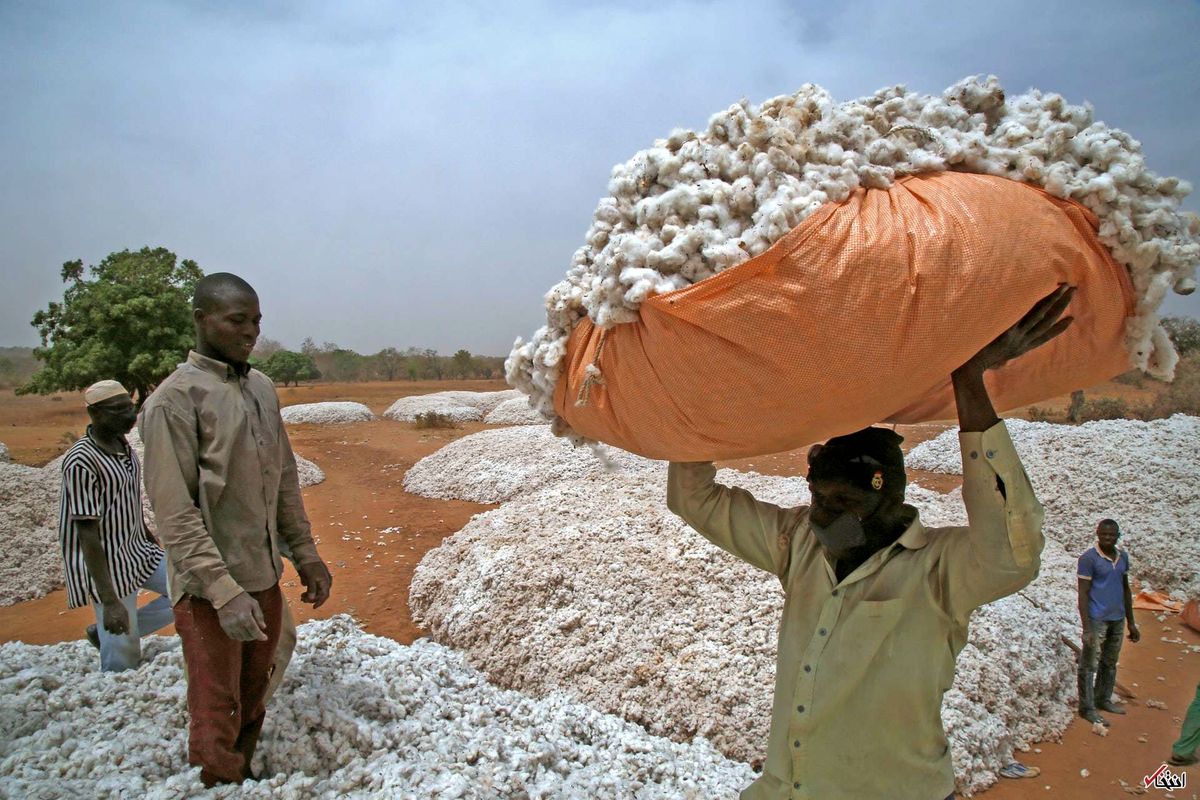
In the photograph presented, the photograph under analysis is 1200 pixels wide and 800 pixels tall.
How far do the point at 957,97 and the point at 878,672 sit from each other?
1.28 m

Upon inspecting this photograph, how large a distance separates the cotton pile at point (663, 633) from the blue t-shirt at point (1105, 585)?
363 mm

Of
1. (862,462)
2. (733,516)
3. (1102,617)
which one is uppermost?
(862,462)

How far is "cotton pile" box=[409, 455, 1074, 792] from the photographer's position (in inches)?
150

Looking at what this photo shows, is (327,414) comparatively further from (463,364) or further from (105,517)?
(463,364)

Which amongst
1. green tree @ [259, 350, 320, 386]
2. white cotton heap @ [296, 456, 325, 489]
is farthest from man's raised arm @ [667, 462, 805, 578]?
green tree @ [259, 350, 320, 386]

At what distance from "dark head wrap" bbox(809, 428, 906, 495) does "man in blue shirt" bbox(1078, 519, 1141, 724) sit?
4238mm

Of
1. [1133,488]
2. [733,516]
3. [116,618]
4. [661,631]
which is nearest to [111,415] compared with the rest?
[116,618]

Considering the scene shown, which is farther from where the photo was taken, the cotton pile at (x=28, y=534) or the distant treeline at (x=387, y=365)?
the distant treeline at (x=387, y=365)

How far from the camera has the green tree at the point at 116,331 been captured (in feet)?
51.0

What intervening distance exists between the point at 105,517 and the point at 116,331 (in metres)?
15.1

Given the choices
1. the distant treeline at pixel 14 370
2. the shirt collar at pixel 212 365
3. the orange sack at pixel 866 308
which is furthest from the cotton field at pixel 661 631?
the distant treeline at pixel 14 370

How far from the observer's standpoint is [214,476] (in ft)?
7.72

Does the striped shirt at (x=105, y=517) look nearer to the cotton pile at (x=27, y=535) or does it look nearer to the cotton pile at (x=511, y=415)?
the cotton pile at (x=27, y=535)

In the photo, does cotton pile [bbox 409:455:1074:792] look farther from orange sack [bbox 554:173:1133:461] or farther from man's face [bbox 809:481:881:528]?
orange sack [bbox 554:173:1133:461]
